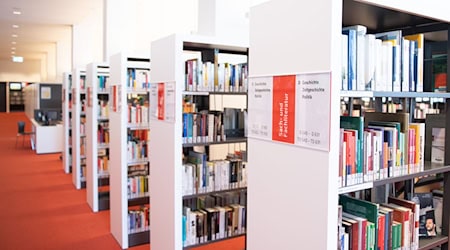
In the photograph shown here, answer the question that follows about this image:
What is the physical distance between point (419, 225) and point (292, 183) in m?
1.23

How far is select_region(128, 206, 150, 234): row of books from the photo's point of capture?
441 centimetres

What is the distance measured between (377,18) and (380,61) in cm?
41

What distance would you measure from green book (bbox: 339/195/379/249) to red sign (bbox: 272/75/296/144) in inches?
26.4

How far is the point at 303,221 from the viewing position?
1.85 metres

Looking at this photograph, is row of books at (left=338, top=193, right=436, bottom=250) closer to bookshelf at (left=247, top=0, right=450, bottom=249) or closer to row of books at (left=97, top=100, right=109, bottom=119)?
bookshelf at (left=247, top=0, right=450, bottom=249)

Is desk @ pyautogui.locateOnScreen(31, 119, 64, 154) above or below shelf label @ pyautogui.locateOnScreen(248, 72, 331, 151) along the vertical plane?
below

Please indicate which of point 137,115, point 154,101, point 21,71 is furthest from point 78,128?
point 21,71

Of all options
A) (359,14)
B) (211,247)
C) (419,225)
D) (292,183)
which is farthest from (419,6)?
(211,247)

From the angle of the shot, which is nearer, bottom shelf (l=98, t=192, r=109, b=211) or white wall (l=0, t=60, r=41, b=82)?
bottom shelf (l=98, t=192, r=109, b=211)

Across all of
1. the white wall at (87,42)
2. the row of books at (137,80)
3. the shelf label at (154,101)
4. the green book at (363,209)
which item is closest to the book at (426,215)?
the green book at (363,209)

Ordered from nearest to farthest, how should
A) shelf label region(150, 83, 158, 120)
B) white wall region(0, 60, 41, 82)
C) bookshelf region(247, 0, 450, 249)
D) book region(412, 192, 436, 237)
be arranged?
bookshelf region(247, 0, 450, 249) → book region(412, 192, 436, 237) → shelf label region(150, 83, 158, 120) → white wall region(0, 60, 41, 82)

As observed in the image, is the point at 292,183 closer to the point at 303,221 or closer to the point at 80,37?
the point at 303,221

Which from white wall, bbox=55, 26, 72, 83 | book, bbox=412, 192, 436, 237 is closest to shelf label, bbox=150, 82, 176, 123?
book, bbox=412, 192, 436, 237

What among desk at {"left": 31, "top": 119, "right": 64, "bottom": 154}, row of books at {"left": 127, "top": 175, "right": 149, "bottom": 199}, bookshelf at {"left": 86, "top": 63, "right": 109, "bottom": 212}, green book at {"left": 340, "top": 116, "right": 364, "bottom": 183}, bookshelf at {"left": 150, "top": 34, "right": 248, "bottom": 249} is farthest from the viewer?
desk at {"left": 31, "top": 119, "right": 64, "bottom": 154}
